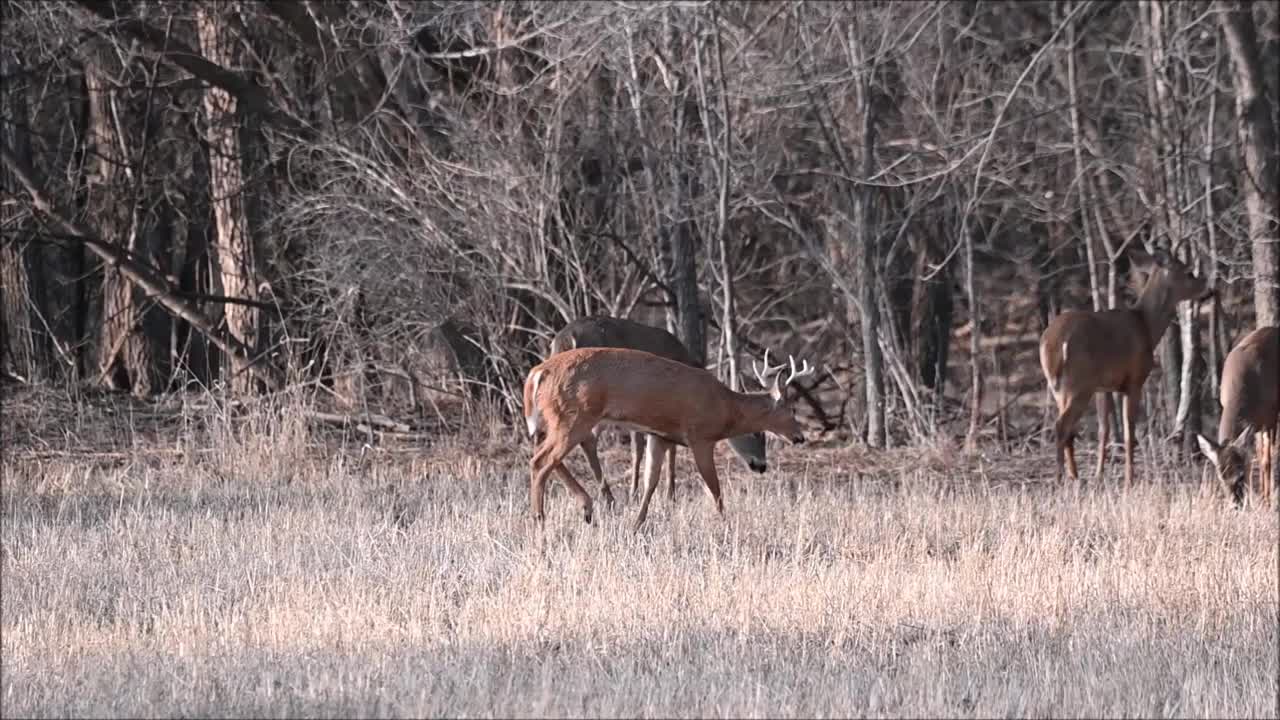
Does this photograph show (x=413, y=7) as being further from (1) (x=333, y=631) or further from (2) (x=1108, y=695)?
(2) (x=1108, y=695)

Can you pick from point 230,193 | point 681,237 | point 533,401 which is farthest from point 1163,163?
point 230,193

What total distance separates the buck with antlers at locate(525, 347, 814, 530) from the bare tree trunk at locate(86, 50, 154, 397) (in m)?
7.76

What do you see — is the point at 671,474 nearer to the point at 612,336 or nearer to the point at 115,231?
the point at 612,336

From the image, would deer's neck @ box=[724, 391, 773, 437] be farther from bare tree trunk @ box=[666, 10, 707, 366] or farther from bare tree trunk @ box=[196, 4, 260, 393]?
bare tree trunk @ box=[196, 4, 260, 393]

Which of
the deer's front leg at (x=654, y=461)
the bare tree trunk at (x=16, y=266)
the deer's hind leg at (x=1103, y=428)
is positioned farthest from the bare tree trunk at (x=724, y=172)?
the bare tree trunk at (x=16, y=266)

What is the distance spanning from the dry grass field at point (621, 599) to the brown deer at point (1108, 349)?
91 cm

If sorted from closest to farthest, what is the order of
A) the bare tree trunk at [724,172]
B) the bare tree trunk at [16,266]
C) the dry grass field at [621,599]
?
the dry grass field at [621,599] → the bare tree trunk at [724,172] → the bare tree trunk at [16,266]

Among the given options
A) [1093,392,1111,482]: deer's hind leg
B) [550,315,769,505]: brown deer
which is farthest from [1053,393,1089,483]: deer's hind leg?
[550,315,769,505]: brown deer

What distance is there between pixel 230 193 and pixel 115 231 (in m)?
1.56

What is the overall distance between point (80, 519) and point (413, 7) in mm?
6497

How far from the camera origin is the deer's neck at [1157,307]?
1486 centimetres

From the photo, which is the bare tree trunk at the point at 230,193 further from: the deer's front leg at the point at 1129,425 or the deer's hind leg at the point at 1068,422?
the deer's front leg at the point at 1129,425

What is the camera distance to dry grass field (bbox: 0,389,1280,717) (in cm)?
675

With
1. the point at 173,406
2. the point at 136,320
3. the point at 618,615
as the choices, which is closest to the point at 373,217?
the point at 173,406
